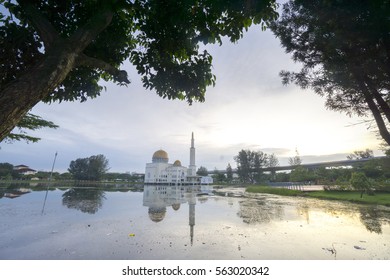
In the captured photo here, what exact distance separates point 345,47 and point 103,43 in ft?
21.7

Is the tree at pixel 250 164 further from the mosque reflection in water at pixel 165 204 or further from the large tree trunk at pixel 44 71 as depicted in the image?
the large tree trunk at pixel 44 71

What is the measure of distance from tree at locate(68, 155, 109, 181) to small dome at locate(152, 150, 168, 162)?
2220 centimetres

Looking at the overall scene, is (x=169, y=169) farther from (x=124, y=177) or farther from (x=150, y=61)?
(x=150, y=61)

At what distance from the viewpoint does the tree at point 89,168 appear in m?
80.2

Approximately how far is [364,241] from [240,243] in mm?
4252

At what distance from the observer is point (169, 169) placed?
78.4 metres

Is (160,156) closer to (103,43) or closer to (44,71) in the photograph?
(103,43)

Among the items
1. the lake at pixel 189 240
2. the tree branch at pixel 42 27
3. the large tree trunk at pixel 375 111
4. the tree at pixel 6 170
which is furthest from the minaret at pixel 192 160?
the tree branch at pixel 42 27

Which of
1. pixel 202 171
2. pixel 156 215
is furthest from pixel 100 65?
pixel 202 171

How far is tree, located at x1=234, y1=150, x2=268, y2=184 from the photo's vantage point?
90.1 metres

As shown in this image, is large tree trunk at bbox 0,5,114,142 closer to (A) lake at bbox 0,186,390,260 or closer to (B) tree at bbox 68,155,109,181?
(A) lake at bbox 0,186,390,260

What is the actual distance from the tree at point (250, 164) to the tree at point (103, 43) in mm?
88721

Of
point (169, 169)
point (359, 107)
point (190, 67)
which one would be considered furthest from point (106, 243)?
point (169, 169)

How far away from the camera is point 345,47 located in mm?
5559
